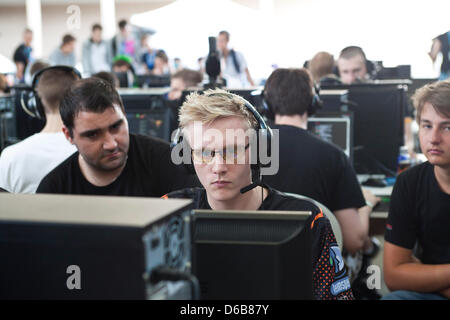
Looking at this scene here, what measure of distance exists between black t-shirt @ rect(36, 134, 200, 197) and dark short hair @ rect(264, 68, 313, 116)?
0.54 m

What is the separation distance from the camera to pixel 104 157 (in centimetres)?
178

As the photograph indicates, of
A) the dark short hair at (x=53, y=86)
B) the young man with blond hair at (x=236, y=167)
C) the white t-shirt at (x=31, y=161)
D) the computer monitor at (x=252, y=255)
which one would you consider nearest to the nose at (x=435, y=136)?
the young man with blond hair at (x=236, y=167)

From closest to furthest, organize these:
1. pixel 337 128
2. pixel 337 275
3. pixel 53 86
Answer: pixel 337 275 → pixel 53 86 → pixel 337 128

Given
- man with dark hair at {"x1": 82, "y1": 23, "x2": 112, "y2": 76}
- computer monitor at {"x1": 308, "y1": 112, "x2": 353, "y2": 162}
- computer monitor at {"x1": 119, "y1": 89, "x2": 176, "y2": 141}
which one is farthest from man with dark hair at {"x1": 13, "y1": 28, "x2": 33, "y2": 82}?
computer monitor at {"x1": 308, "y1": 112, "x2": 353, "y2": 162}

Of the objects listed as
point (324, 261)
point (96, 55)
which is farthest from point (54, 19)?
point (324, 261)

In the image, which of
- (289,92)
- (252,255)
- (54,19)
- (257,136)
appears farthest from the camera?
(54,19)

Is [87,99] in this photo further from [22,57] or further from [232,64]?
[22,57]

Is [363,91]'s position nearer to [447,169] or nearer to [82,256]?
[447,169]

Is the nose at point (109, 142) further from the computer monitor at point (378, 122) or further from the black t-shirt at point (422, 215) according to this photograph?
the computer monitor at point (378, 122)

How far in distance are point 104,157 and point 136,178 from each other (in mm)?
140

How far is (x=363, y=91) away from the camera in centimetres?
300

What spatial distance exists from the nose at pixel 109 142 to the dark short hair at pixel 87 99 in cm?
8
